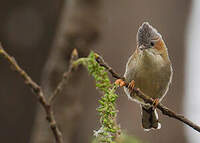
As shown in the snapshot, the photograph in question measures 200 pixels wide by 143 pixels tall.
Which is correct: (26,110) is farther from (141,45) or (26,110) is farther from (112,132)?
(112,132)

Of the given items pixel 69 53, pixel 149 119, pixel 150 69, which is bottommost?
pixel 149 119

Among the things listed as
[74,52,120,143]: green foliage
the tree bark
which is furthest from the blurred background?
[74,52,120,143]: green foliage

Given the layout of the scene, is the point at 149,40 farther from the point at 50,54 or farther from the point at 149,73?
the point at 50,54

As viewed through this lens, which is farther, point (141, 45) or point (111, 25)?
point (111, 25)

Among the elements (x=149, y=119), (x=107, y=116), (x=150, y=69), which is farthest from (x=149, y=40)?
(x=107, y=116)

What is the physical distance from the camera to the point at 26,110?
4.24m

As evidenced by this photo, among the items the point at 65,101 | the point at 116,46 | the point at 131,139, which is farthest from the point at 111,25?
the point at 131,139

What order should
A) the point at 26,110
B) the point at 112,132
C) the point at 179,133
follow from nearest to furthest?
the point at 112,132 < the point at 26,110 < the point at 179,133

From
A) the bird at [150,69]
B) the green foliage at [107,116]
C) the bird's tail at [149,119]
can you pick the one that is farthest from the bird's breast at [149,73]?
the green foliage at [107,116]

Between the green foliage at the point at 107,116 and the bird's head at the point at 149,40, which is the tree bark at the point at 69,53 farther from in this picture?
the green foliage at the point at 107,116

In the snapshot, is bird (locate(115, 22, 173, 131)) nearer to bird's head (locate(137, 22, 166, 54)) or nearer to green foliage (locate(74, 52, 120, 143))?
bird's head (locate(137, 22, 166, 54))

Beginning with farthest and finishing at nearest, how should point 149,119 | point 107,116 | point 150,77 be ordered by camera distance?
point 149,119 → point 150,77 → point 107,116

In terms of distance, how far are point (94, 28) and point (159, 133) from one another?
1.94 m

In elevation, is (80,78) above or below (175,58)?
above
